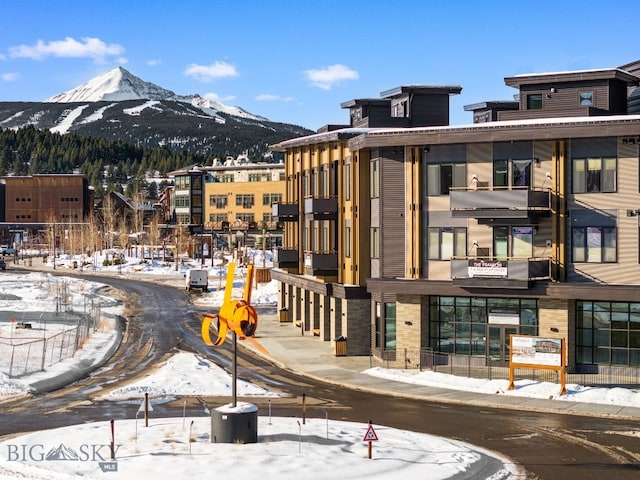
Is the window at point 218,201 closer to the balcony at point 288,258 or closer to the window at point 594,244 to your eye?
the balcony at point 288,258

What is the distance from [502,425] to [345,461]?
9882 mm

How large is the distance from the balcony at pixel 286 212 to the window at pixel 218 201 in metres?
96.4

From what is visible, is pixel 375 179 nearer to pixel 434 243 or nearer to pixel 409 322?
pixel 434 243

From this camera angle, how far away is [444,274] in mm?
50344

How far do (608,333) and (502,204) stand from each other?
8397 millimetres

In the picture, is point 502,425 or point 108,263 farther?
point 108,263

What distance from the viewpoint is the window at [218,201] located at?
544 ft

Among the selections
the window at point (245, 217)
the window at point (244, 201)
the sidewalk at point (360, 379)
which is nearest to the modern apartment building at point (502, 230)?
the sidewalk at point (360, 379)

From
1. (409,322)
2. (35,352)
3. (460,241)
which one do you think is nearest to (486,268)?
(460,241)

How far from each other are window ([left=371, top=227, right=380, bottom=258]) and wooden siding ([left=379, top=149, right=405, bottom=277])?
1.22 metres

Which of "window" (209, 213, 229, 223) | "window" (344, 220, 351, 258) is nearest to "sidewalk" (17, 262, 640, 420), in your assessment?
"window" (344, 220, 351, 258)

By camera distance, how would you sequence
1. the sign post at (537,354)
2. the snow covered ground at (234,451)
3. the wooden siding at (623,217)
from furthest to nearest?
the wooden siding at (623,217) < the sign post at (537,354) < the snow covered ground at (234,451)

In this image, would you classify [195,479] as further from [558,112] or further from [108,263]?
[108,263]

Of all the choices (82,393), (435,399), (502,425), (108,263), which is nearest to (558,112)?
(435,399)
